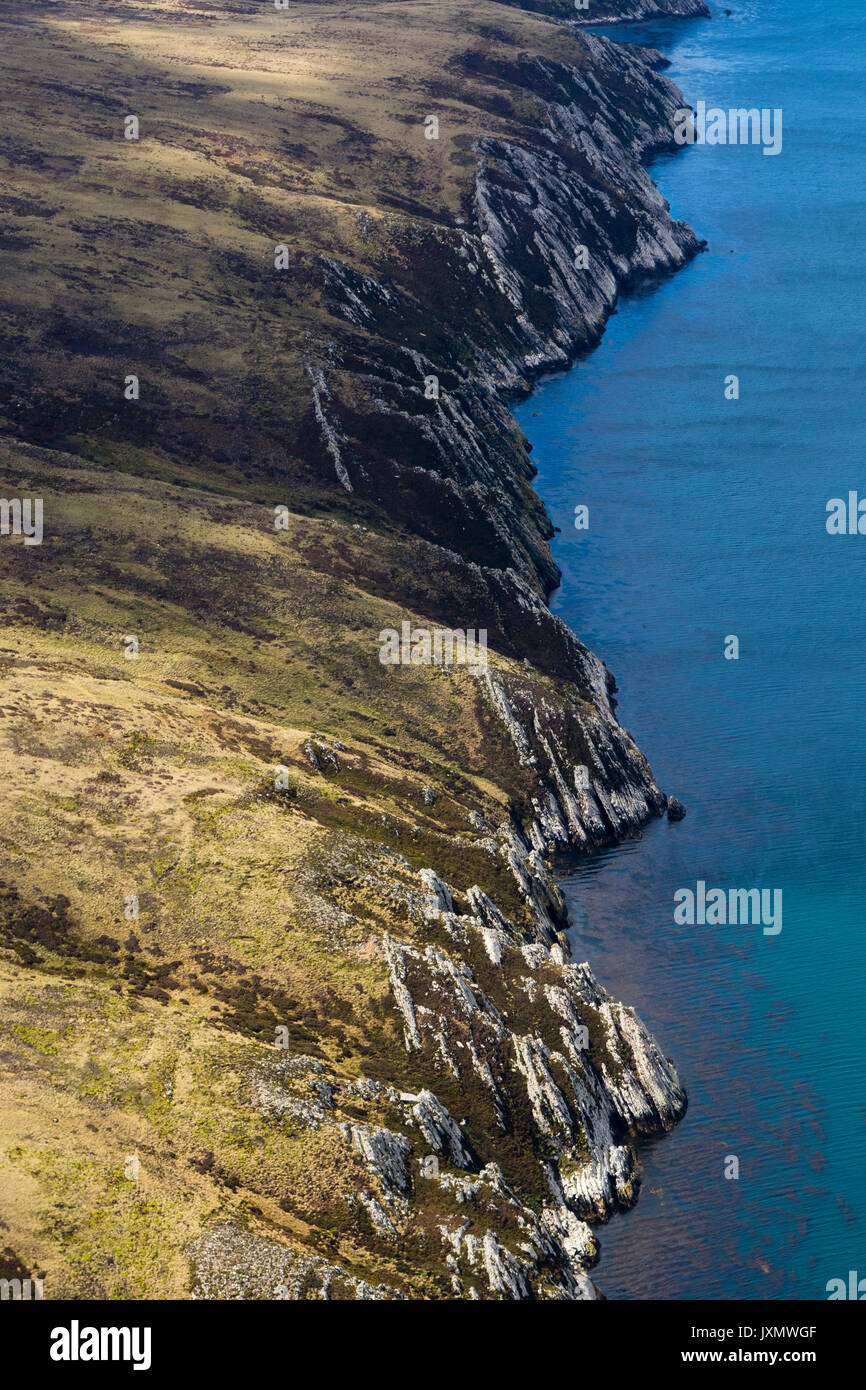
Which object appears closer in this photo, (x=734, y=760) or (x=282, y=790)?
(x=282, y=790)

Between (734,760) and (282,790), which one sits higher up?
(282,790)

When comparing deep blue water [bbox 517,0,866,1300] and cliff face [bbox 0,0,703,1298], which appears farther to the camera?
deep blue water [bbox 517,0,866,1300]

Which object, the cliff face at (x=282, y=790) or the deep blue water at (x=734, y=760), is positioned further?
the deep blue water at (x=734, y=760)

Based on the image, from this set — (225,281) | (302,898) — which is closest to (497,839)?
(302,898)

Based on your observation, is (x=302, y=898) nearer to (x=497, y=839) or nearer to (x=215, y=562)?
(x=497, y=839)
